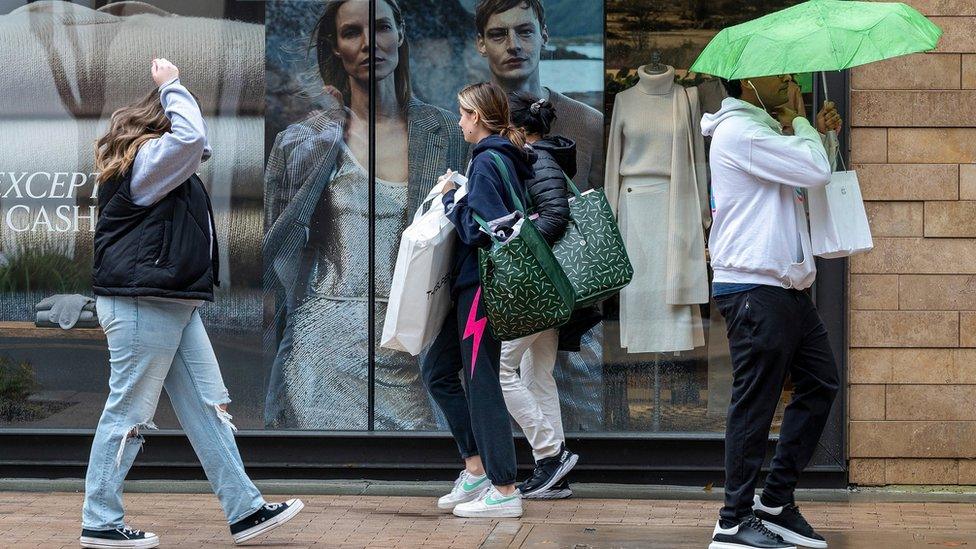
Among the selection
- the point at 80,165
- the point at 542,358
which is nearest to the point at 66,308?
the point at 80,165

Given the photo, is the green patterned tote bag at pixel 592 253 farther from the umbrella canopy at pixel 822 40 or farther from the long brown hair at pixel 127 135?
the long brown hair at pixel 127 135

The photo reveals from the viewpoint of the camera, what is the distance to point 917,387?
665 cm

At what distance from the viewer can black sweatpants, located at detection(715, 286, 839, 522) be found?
510 cm

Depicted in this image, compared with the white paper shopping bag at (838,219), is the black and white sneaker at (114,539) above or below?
below

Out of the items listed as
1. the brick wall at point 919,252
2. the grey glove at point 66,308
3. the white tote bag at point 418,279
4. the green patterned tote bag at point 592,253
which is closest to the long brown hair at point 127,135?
the white tote bag at point 418,279

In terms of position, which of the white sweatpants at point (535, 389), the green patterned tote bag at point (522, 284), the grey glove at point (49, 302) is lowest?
the white sweatpants at point (535, 389)

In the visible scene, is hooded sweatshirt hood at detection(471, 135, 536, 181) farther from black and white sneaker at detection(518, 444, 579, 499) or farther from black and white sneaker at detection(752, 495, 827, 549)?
black and white sneaker at detection(752, 495, 827, 549)

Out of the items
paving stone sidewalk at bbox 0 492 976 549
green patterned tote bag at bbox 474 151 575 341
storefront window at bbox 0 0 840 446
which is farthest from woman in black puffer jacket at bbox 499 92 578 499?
storefront window at bbox 0 0 840 446

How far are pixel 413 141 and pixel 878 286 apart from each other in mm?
2562

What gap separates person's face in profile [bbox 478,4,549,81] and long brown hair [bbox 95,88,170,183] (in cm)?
245

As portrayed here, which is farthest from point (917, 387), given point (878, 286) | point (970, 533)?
point (970, 533)

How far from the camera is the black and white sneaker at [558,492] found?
21.3 ft

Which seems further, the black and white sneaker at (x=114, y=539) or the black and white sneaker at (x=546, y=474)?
the black and white sneaker at (x=546, y=474)

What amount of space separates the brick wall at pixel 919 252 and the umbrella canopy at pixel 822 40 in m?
1.42
